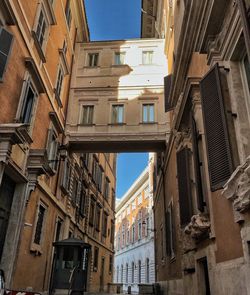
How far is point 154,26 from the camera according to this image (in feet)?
77.2

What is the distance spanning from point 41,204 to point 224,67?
30.0 ft

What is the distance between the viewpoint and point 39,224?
495 inches

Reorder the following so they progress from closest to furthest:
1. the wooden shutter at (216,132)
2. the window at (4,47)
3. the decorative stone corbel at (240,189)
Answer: the decorative stone corbel at (240,189), the wooden shutter at (216,132), the window at (4,47)

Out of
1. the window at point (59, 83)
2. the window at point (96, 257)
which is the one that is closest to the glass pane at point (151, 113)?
the window at point (59, 83)

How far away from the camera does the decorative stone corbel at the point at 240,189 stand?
163 inches

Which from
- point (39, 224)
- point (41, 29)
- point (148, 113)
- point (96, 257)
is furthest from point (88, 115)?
point (96, 257)

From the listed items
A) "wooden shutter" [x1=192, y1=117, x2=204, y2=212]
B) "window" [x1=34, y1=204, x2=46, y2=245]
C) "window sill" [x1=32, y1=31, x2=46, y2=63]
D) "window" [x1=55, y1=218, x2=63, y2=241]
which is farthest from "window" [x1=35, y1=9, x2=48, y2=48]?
"window" [x1=55, y1=218, x2=63, y2=241]

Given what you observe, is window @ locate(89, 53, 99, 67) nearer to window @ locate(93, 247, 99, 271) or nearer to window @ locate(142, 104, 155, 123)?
window @ locate(142, 104, 155, 123)

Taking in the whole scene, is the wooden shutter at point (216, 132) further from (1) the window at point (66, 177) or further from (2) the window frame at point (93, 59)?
(2) the window frame at point (93, 59)

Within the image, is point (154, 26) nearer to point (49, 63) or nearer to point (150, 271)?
point (49, 63)

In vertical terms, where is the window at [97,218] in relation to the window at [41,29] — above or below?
below

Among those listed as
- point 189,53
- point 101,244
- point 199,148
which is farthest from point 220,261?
point 101,244

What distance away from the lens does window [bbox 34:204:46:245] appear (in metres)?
12.2

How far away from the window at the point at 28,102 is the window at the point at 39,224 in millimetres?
3533
